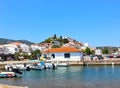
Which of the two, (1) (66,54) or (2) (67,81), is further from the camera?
(1) (66,54)

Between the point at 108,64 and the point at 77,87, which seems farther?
the point at 108,64

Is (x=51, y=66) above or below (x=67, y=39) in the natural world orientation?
below

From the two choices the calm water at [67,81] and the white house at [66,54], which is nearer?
the calm water at [67,81]

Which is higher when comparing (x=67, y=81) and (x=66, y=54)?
(x=66, y=54)

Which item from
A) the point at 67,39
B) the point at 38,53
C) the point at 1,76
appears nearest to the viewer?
the point at 1,76

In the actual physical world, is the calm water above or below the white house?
below

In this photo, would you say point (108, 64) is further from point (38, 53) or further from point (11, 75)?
point (11, 75)

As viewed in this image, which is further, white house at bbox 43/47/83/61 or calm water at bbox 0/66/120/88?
white house at bbox 43/47/83/61

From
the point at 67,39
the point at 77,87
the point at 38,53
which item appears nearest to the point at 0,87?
the point at 77,87

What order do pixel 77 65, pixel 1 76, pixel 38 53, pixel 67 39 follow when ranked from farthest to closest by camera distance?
pixel 67 39 < pixel 38 53 < pixel 77 65 < pixel 1 76

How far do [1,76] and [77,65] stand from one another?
42.4 metres

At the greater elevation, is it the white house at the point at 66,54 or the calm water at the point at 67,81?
the white house at the point at 66,54

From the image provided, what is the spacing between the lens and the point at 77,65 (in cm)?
9712

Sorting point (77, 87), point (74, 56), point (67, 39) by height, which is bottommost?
point (77, 87)
